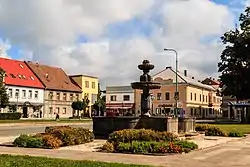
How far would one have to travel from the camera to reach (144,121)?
77.7ft

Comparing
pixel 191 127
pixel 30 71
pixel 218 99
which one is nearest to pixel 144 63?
pixel 191 127

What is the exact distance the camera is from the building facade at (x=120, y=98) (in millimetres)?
98250

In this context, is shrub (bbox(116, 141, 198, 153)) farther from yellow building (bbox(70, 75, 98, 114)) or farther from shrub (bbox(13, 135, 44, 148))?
yellow building (bbox(70, 75, 98, 114))

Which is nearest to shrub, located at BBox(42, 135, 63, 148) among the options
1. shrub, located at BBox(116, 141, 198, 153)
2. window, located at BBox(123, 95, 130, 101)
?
shrub, located at BBox(116, 141, 198, 153)

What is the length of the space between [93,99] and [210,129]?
75084 mm

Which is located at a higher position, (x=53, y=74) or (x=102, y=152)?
(x=53, y=74)

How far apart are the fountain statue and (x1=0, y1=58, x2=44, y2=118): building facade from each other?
53.9 meters

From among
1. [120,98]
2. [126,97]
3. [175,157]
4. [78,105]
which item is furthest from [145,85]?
[120,98]

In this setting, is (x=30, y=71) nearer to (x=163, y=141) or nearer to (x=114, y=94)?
(x=114, y=94)

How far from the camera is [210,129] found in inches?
1158

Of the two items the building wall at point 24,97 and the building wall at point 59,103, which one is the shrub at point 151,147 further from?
the building wall at point 59,103

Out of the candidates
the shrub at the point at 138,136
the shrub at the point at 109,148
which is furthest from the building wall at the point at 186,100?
the shrub at the point at 109,148

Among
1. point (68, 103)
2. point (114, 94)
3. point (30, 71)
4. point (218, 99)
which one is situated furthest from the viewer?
point (218, 99)

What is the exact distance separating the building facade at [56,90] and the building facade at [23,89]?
1668 millimetres
